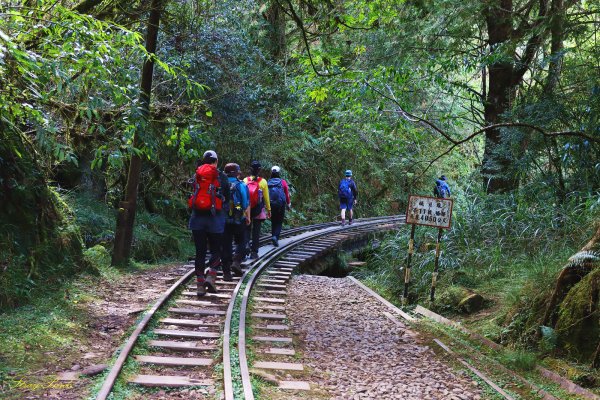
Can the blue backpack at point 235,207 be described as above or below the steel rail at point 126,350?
above

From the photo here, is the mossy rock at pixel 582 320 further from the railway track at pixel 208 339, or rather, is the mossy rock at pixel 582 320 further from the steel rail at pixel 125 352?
the steel rail at pixel 125 352

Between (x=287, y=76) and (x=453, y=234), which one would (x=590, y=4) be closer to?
(x=453, y=234)

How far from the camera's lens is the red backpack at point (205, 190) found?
7690mm

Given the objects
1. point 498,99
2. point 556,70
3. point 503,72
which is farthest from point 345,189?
point 556,70

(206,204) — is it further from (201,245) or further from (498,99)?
(498,99)

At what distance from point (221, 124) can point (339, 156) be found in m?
10.8

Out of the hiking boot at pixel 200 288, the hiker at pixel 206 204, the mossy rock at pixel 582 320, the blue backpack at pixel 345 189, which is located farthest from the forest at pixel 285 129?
the hiking boot at pixel 200 288

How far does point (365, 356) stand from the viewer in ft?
20.1

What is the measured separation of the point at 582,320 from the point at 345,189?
12701 millimetres

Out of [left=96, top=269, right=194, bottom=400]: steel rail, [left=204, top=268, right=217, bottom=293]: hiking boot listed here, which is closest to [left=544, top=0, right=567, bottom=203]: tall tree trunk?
[left=204, top=268, right=217, bottom=293]: hiking boot

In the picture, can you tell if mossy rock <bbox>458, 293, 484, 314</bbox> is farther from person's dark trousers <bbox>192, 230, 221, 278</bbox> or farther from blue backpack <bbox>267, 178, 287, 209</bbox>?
blue backpack <bbox>267, 178, 287, 209</bbox>

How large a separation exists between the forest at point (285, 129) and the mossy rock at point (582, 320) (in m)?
0.02

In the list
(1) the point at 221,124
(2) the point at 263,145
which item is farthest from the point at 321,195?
(1) the point at 221,124

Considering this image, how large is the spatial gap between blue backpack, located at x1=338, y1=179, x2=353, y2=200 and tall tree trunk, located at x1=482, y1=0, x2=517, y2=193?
20.2ft
